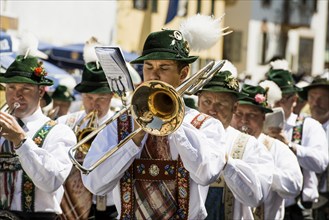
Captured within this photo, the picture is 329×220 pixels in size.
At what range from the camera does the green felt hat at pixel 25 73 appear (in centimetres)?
723

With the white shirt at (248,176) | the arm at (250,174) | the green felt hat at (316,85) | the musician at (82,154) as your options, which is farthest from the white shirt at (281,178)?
the green felt hat at (316,85)

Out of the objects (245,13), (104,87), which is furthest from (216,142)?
(245,13)

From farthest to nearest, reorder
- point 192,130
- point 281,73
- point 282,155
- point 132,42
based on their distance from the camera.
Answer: point 132,42, point 281,73, point 282,155, point 192,130

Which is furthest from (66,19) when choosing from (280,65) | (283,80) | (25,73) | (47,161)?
(47,161)

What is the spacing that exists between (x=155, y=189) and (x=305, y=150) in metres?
3.44

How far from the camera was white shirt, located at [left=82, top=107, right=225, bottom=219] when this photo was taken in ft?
19.4

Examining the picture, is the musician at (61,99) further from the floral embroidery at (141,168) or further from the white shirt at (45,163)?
the floral embroidery at (141,168)

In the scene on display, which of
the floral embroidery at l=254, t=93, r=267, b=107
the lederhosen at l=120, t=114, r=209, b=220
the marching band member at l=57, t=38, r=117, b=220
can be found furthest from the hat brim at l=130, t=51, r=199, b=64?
the marching band member at l=57, t=38, r=117, b=220

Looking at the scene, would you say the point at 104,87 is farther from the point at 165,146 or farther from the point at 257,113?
the point at 165,146

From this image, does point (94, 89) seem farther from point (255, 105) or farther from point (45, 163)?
point (45, 163)

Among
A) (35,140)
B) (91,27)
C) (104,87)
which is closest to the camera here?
(35,140)

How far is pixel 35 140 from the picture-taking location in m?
7.08

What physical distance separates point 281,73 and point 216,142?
454cm

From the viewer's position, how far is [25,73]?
7.32 m
